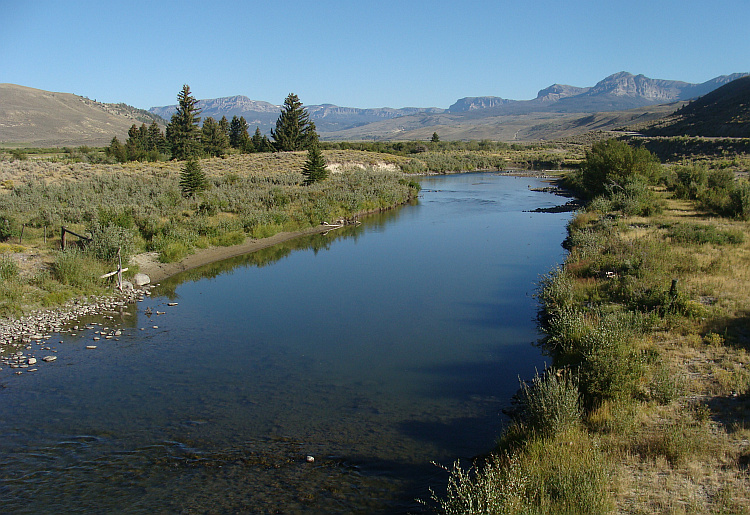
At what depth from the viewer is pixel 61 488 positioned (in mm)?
6828

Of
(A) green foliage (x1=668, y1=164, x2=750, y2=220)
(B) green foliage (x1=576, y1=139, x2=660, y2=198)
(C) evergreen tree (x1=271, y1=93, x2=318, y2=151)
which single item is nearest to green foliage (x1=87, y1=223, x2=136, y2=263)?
(A) green foliage (x1=668, y1=164, x2=750, y2=220)

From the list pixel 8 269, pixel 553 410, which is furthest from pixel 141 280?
pixel 553 410

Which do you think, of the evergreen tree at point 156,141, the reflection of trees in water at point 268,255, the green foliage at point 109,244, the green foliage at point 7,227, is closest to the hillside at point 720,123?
the reflection of trees in water at point 268,255

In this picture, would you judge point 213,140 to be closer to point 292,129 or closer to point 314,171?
point 292,129

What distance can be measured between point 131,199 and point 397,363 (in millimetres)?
18813

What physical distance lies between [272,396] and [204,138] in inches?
2285

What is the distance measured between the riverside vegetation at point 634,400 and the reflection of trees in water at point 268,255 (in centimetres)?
1132

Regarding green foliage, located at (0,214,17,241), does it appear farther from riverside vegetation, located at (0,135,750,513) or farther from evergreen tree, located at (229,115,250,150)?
evergreen tree, located at (229,115,250,150)

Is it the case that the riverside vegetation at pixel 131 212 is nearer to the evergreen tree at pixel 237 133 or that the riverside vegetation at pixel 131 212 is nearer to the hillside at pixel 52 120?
the evergreen tree at pixel 237 133

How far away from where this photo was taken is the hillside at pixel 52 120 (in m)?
125

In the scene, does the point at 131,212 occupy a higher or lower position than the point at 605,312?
higher

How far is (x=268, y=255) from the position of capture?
2233 cm

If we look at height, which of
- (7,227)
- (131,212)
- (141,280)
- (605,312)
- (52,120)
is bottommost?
(141,280)

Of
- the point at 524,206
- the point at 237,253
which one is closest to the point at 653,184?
the point at 524,206
